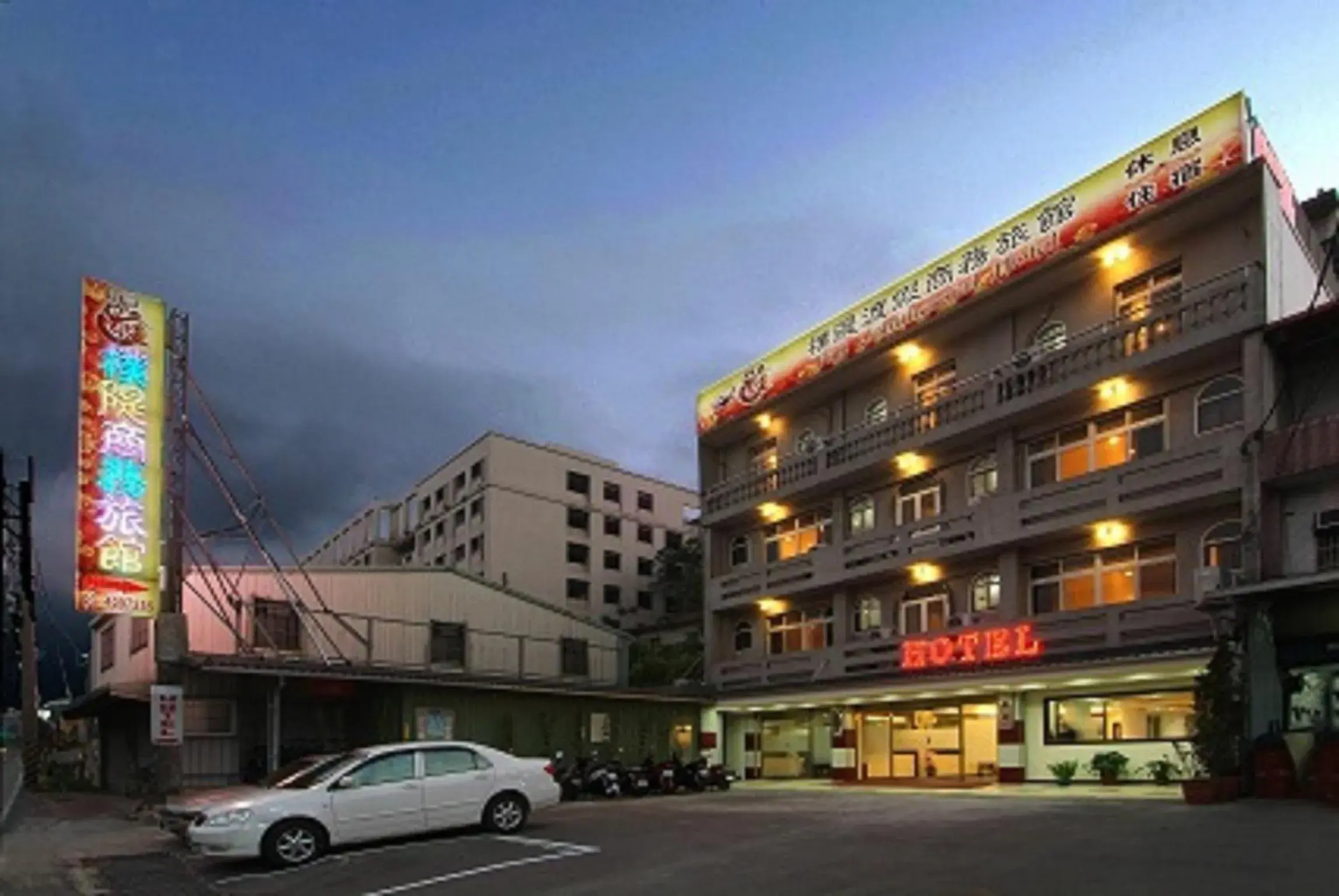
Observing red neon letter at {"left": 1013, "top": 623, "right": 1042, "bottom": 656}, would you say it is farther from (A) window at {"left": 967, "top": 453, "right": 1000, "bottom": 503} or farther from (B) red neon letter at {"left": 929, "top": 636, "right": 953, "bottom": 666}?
(A) window at {"left": 967, "top": 453, "right": 1000, "bottom": 503}

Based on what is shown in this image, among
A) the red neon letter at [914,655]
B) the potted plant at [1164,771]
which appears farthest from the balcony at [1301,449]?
the red neon letter at [914,655]

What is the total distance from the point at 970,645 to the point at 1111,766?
4.39 metres

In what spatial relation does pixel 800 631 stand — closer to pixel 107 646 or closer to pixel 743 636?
pixel 743 636

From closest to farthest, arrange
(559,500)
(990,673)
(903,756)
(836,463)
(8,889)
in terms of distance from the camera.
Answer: (8,889) → (990,673) → (903,756) → (836,463) → (559,500)

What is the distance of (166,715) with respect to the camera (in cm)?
2161

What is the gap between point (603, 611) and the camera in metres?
80.9

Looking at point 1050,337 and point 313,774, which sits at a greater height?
point 1050,337

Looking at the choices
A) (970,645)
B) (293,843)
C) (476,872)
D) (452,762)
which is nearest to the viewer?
(476,872)

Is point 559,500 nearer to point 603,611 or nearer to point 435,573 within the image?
point 603,611

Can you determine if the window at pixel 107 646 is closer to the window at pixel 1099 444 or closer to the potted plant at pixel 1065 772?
the window at pixel 1099 444

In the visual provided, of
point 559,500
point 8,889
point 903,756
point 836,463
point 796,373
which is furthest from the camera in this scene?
point 559,500

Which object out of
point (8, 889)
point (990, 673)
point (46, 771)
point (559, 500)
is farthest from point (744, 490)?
point (559, 500)

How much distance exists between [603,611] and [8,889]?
67775mm

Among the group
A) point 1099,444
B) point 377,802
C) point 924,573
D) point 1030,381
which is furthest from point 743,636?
point 377,802
